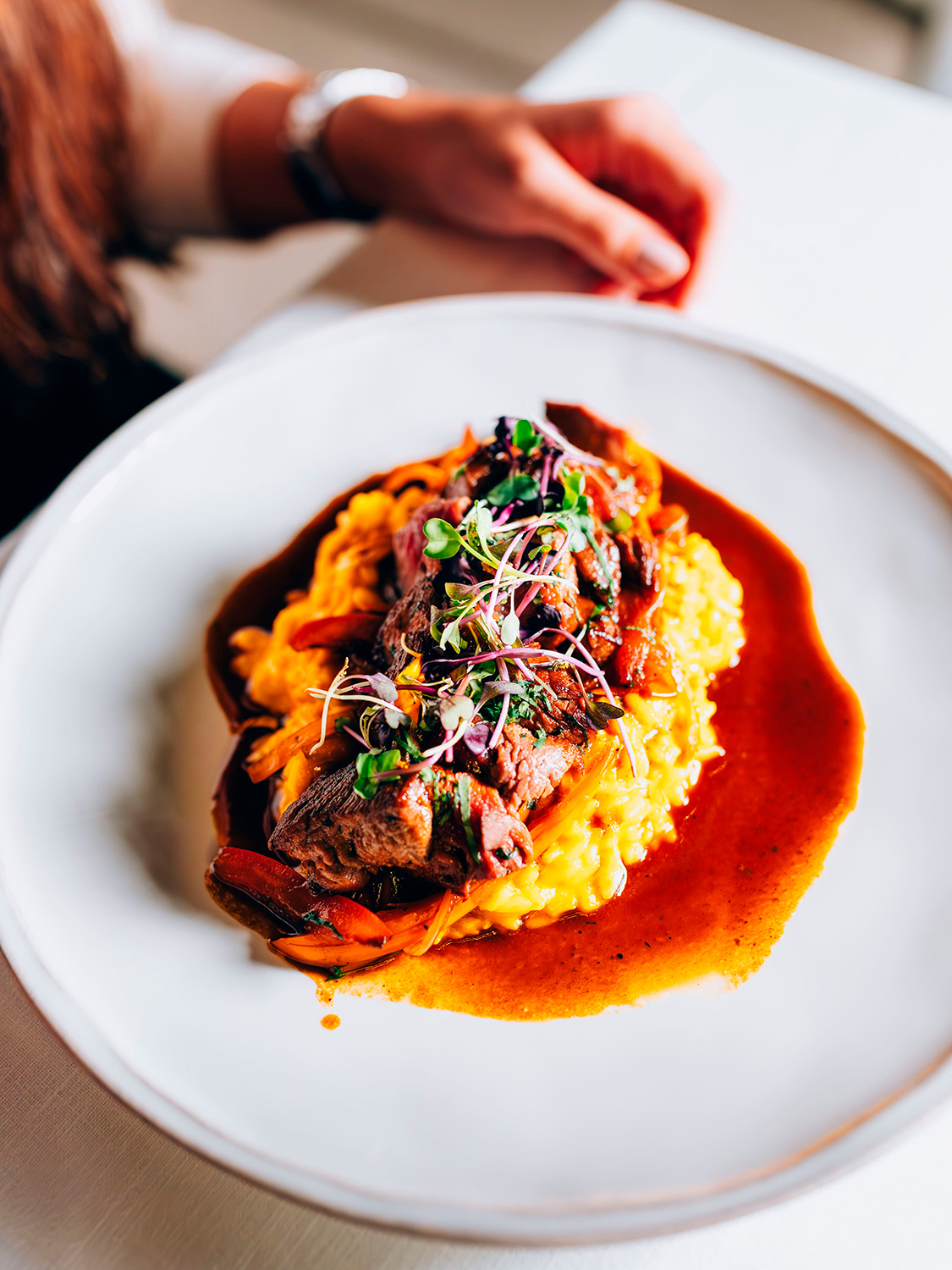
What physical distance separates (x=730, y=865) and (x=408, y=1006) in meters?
0.84

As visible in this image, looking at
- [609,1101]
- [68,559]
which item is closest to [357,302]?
[68,559]

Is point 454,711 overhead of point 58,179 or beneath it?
overhead

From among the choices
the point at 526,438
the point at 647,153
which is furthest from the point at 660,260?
the point at 526,438

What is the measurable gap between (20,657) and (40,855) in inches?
21.9

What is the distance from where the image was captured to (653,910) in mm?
2234

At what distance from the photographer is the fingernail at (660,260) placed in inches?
124

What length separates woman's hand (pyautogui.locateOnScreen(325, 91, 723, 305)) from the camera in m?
3.17

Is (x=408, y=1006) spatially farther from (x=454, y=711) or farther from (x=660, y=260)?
(x=660, y=260)

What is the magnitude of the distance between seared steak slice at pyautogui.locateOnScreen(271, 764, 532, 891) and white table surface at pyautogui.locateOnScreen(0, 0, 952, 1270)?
653 mm

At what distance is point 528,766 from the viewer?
7.06ft

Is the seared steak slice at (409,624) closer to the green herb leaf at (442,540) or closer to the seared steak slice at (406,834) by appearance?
the green herb leaf at (442,540)

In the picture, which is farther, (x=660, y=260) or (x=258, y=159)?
(x=258, y=159)

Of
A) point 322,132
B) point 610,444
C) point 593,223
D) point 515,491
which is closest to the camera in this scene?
point 515,491

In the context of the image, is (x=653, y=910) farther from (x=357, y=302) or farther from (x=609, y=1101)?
(x=357, y=302)
